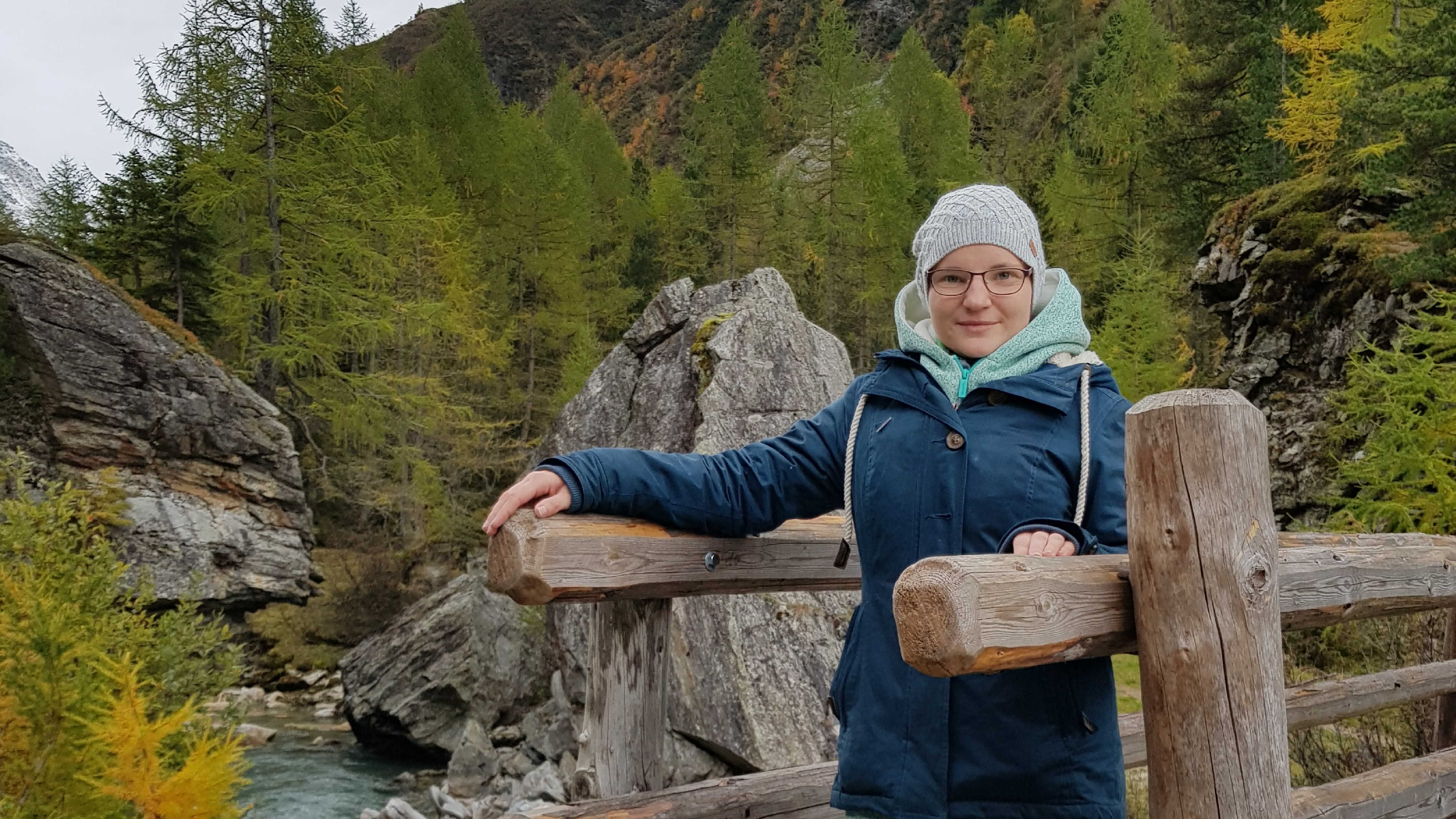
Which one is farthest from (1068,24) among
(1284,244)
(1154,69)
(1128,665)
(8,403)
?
(8,403)

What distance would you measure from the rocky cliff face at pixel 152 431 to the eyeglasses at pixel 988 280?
1501cm

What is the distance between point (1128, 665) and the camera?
12.3 metres

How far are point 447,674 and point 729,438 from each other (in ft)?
23.3

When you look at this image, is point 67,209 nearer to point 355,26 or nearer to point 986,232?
point 355,26

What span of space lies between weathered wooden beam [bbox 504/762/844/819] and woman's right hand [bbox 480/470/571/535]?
62 centimetres

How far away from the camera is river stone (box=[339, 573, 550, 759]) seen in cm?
1352

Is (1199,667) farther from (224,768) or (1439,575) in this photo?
(224,768)

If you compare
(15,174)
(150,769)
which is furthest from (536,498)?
(15,174)

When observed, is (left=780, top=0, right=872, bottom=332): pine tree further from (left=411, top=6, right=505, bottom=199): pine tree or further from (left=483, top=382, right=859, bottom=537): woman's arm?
(left=483, top=382, right=859, bottom=537): woman's arm

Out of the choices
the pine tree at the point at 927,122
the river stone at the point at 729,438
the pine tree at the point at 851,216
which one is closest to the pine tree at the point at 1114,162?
the pine tree at the point at 927,122

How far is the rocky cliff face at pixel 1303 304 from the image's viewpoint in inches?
459

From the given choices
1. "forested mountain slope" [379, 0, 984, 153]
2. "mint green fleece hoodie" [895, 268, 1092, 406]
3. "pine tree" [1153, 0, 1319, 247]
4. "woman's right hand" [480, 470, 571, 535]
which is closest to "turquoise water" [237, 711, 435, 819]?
"woman's right hand" [480, 470, 571, 535]

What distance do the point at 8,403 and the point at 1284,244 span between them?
63.8 ft

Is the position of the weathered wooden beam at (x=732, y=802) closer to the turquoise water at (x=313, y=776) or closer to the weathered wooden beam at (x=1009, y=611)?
the weathered wooden beam at (x=1009, y=611)
